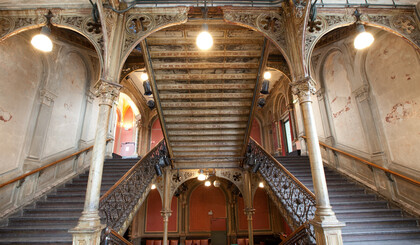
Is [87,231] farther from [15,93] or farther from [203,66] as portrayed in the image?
[15,93]

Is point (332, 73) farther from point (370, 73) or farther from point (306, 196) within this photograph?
point (306, 196)

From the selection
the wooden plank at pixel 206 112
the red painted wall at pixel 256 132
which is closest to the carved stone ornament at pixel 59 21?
the wooden plank at pixel 206 112

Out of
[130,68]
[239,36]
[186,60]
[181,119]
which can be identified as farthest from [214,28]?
[130,68]

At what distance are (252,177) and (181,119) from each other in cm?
429

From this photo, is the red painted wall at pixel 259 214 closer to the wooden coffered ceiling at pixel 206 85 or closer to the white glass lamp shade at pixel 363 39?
the wooden coffered ceiling at pixel 206 85

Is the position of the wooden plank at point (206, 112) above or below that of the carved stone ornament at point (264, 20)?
below

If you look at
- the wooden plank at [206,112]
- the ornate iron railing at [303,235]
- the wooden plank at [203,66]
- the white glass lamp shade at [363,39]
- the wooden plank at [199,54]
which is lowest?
the ornate iron railing at [303,235]

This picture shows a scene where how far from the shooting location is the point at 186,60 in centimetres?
618

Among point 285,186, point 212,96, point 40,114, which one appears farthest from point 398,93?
point 40,114

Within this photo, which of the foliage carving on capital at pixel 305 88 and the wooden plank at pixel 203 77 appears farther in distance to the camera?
the wooden plank at pixel 203 77

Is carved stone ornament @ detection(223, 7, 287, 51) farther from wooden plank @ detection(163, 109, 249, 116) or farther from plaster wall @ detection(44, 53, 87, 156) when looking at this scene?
plaster wall @ detection(44, 53, 87, 156)

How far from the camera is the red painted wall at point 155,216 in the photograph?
1302 centimetres

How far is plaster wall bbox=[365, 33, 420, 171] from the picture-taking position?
208 inches

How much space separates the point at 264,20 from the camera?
4734 mm
